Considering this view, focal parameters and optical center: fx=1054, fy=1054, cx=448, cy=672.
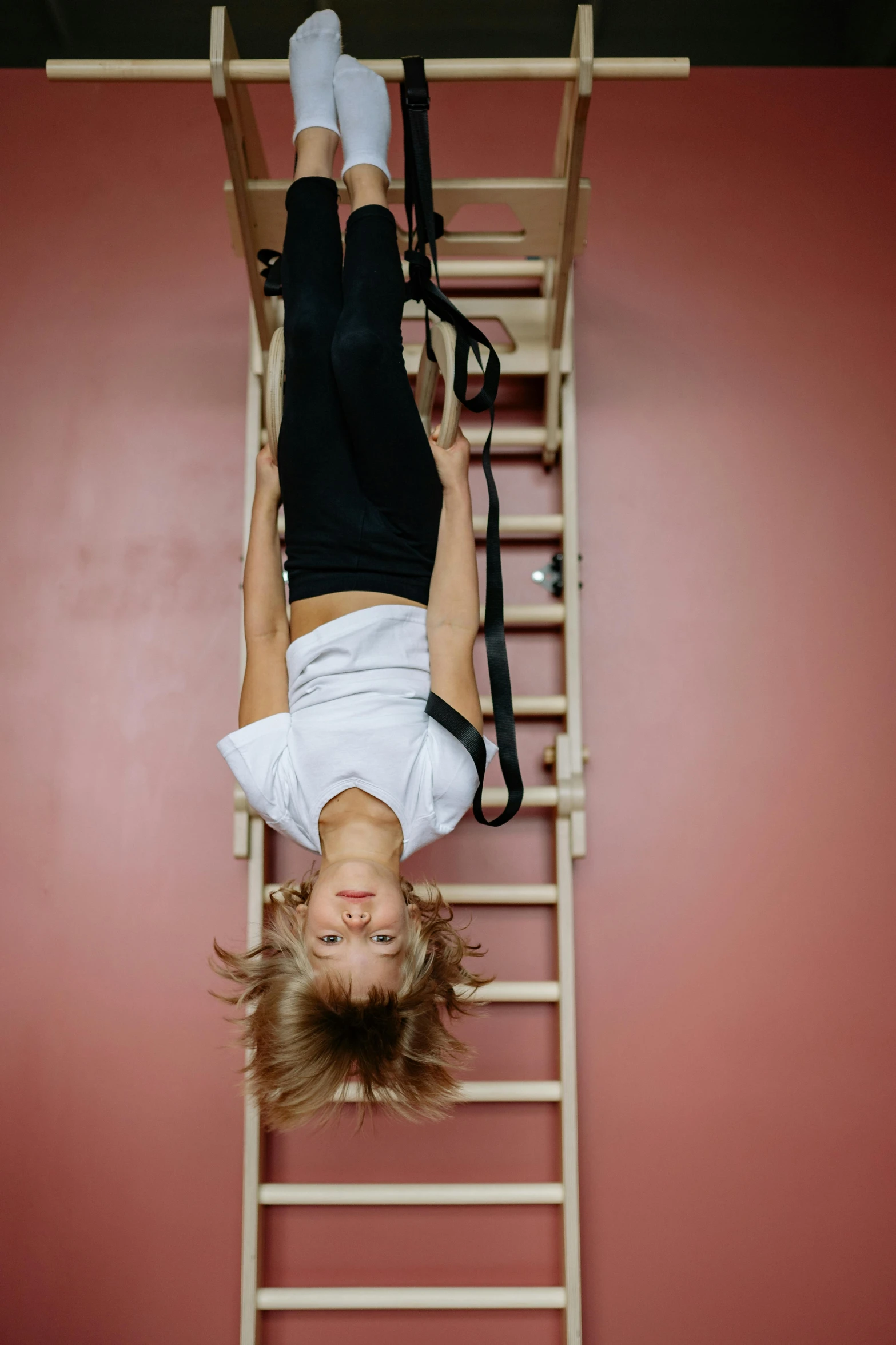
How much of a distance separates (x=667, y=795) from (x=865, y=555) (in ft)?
2.38

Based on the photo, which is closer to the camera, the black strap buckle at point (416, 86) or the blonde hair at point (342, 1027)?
the blonde hair at point (342, 1027)

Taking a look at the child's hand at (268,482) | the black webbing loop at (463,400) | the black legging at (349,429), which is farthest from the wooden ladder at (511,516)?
the child's hand at (268,482)

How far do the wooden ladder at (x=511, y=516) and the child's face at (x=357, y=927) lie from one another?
0.47 meters

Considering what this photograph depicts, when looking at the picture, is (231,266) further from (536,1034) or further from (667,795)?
(536,1034)

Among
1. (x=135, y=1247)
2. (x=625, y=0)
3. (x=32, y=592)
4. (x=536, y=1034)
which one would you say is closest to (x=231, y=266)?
(x=32, y=592)

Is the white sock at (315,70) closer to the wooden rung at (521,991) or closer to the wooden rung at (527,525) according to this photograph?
the wooden rung at (527,525)

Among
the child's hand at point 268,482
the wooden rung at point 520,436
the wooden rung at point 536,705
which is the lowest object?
the wooden rung at point 536,705

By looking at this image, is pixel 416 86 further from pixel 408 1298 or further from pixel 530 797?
pixel 408 1298

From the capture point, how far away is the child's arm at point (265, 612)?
5.91 feet

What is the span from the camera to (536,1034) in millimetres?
2203

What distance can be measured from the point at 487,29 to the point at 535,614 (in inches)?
64.9

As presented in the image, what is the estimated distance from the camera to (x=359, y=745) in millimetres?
1707

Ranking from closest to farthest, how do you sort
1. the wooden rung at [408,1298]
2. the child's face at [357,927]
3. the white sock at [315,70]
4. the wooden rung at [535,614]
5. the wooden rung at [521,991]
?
the child's face at [357,927]
the white sock at [315,70]
the wooden rung at [408,1298]
the wooden rung at [521,991]
the wooden rung at [535,614]

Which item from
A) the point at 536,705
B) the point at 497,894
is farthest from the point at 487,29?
the point at 497,894
